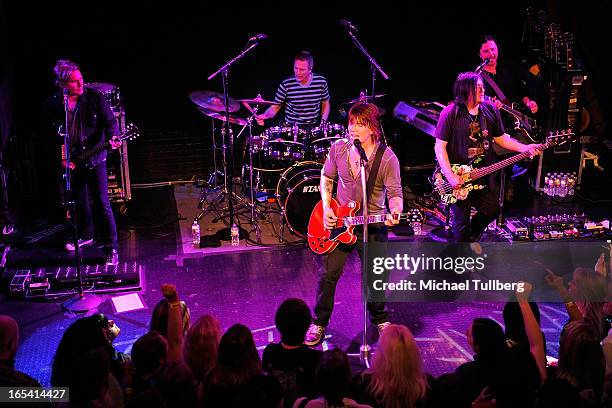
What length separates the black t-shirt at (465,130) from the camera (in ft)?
24.6

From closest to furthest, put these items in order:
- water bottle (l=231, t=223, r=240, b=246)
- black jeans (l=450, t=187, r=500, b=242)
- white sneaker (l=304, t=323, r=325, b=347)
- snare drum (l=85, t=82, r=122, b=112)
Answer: white sneaker (l=304, t=323, r=325, b=347) < black jeans (l=450, t=187, r=500, b=242) < water bottle (l=231, t=223, r=240, b=246) < snare drum (l=85, t=82, r=122, b=112)

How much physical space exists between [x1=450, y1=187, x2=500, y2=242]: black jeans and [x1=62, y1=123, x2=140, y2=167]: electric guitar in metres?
3.68

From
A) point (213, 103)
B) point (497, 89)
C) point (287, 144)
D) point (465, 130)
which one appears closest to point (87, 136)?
point (213, 103)

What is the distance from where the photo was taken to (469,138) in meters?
7.57

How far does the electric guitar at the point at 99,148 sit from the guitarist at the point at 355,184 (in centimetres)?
284

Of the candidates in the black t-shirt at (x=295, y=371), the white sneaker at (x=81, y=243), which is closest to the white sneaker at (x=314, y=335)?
the black t-shirt at (x=295, y=371)

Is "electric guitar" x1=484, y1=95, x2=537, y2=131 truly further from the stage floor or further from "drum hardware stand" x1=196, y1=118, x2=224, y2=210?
"drum hardware stand" x1=196, y1=118, x2=224, y2=210

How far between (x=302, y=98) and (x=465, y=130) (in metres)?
2.93

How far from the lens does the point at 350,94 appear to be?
11336 mm

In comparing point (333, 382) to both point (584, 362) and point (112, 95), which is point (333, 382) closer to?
point (584, 362)

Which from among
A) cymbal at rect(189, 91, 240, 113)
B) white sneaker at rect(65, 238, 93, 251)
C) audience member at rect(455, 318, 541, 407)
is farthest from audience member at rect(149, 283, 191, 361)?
cymbal at rect(189, 91, 240, 113)

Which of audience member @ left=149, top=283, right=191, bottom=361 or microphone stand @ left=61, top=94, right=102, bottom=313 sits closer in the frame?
audience member @ left=149, top=283, right=191, bottom=361

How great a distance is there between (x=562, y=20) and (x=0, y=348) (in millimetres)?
8982

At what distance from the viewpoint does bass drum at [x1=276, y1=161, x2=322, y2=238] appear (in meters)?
9.05
